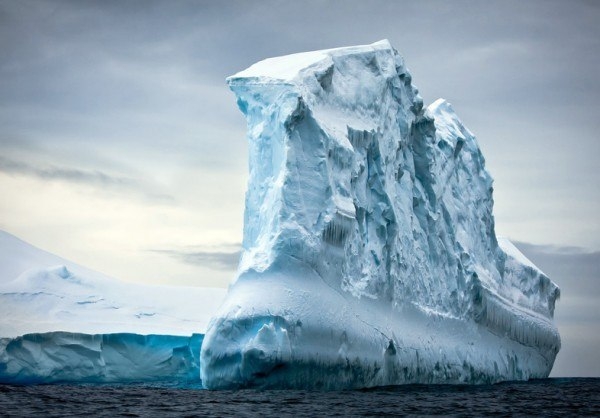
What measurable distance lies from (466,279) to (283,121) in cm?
793

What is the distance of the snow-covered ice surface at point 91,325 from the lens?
64.7 ft

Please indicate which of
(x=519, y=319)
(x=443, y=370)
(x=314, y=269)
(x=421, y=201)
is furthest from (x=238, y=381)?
(x=519, y=319)

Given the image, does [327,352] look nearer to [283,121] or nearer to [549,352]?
[283,121]

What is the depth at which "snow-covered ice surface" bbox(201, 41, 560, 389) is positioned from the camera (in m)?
14.9

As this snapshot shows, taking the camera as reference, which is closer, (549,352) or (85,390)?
(85,390)

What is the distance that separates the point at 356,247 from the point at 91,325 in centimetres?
731

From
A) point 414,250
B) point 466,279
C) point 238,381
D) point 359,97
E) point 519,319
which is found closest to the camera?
point 238,381

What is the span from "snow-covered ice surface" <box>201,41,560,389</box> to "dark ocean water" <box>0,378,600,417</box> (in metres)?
0.73

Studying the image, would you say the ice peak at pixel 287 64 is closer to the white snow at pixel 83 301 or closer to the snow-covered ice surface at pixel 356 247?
the snow-covered ice surface at pixel 356 247

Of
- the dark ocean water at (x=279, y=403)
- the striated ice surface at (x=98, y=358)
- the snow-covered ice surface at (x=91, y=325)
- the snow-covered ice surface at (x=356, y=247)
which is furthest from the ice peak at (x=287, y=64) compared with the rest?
the striated ice surface at (x=98, y=358)

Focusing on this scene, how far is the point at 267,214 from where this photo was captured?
16.4m

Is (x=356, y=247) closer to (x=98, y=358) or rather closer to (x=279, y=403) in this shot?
(x=279, y=403)

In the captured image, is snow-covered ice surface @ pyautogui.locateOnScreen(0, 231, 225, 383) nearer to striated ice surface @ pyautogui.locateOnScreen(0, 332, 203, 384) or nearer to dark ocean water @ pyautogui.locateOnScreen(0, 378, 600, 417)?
striated ice surface @ pyautogui.locateOnScreen(0, 332, 203, 384)

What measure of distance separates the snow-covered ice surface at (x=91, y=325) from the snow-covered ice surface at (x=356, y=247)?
535cm
